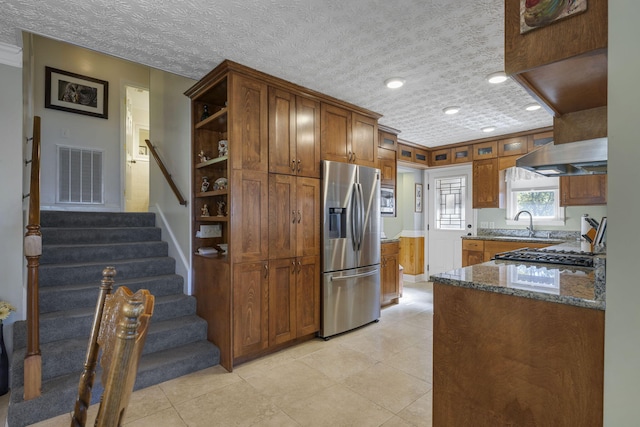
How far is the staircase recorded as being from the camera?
2.08 meters

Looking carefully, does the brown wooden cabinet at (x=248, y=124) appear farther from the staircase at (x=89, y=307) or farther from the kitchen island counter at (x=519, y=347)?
the kitchen island counter at (x=519, y=347)

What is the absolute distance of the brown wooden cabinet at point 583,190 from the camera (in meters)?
3.85

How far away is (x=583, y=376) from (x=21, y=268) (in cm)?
365

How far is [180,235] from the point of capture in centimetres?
344

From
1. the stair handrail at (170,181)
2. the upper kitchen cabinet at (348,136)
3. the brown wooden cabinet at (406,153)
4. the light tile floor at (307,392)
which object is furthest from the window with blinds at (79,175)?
the brown wooden cabinet at (406,153)

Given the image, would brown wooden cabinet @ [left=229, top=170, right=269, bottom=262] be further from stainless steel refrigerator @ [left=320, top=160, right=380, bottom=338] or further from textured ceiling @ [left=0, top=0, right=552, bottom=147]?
textured ceiling @ [left=0, top=0, right=552, bottom=147]

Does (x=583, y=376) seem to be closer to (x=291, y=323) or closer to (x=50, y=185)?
(x=291, y=323)

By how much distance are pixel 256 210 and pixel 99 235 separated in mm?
2155

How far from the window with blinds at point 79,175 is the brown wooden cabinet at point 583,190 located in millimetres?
6593

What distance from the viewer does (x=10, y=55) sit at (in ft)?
7.95

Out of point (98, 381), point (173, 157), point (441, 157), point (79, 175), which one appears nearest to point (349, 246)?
point (173, 157)

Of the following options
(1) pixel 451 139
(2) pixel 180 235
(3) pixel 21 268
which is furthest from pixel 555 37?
(1) pixel 451 139

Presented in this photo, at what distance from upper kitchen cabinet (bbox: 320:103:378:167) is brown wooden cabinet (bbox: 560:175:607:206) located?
264 centimetres

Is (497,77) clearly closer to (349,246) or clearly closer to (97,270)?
(349,246)
